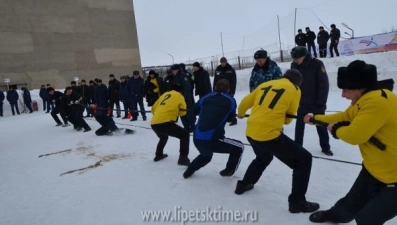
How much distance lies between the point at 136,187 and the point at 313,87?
314 centimetres

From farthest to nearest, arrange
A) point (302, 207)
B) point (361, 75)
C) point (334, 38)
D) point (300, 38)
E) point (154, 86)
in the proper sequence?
point (300, 38) → point (334, 38) → point (154, 86) → point (302, 207) → point (361, 75)

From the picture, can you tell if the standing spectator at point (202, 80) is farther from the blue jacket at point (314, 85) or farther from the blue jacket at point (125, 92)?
the blue jacket at point (314, 85)

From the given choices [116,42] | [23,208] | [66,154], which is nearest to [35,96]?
[116,42]

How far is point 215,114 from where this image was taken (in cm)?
374

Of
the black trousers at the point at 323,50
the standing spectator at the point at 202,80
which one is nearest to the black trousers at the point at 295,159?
the standing spectator at the point at 202,80

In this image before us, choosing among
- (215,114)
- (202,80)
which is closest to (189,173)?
(215,114)

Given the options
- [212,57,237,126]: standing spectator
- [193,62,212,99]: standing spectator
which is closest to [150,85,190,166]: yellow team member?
[212,57,237,126]: standing spectator

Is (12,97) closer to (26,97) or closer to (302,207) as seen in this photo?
(26,97)

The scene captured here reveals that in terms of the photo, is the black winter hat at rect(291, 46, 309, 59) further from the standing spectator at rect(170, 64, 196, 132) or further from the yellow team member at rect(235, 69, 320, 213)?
the standing spectator at rect(170, 64, 196, 132)

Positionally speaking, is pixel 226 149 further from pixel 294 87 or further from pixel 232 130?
pixel 232 130

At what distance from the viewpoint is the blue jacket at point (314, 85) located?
475 cm

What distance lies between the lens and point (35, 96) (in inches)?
747

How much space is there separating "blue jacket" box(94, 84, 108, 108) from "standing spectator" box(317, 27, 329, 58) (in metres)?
11.0

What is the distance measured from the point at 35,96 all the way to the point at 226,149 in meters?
18.6
